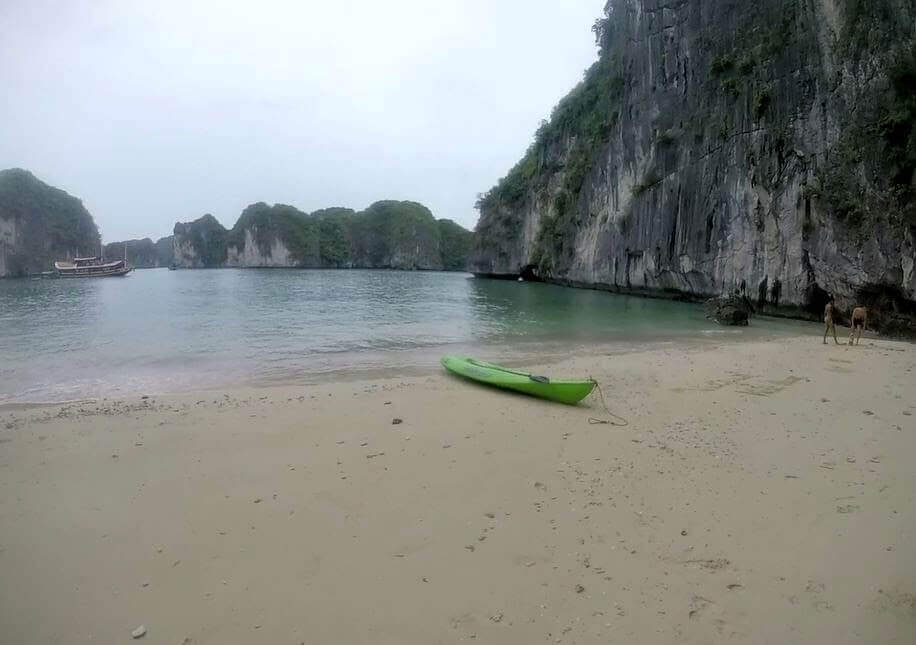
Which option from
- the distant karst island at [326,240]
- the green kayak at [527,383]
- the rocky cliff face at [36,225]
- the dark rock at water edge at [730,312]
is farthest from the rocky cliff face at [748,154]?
the rocky cliff face at [36,225]

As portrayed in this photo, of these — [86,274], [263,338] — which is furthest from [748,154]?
[86,274]

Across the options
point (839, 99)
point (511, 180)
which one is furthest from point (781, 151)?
point (511, 180)

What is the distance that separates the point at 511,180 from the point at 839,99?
133 feet

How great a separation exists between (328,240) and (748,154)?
336ft

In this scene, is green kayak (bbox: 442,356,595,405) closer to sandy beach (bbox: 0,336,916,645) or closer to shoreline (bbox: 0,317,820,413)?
sandy beach (bbox: 0,336,916,645)

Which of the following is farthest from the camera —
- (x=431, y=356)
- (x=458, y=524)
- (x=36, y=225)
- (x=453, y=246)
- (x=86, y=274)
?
(x=453, y=246)

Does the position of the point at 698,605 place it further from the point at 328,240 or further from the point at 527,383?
the point at 328,240

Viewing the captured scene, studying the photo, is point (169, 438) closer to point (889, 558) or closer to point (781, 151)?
point (889, 558)

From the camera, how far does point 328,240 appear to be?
11550 centimetres

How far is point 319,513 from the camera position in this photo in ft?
12.4

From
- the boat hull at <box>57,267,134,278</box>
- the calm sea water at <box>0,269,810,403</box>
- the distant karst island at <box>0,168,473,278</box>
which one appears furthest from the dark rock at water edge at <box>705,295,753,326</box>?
the distant karst island at <box>0,168,473,278</box>

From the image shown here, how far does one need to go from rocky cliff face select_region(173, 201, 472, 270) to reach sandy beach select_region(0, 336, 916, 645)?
4031 inches

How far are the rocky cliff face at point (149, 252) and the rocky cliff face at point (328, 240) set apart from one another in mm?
20486

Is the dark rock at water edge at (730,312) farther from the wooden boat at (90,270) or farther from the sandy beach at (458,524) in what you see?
the wooden boat at (90,270)
